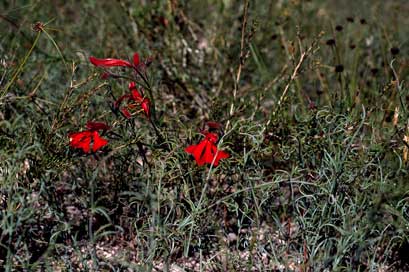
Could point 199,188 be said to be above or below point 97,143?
below

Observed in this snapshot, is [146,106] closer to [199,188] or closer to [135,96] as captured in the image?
[135,96]

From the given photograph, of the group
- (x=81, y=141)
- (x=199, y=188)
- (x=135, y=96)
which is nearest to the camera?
(x=81, y=141)

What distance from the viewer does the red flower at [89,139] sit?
2.09 m

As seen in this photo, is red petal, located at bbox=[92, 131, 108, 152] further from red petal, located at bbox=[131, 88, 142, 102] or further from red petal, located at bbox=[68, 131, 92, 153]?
red petal, located at bbox=[131, 88, 142, 102]

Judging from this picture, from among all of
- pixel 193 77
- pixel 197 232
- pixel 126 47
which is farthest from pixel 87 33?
pixel 197 232

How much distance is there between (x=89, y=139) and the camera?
2100mm

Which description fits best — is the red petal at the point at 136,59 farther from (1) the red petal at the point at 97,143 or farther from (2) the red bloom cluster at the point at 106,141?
(1) the red petal at the point at 97,143

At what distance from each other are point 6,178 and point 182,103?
1255mm

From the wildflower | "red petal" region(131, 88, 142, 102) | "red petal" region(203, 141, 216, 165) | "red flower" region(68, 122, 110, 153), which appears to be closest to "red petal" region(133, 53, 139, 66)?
the wildflower

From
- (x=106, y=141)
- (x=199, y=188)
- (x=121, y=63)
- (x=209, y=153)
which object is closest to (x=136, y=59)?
(x=121, y=63)

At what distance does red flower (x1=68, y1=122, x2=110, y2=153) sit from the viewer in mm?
2088

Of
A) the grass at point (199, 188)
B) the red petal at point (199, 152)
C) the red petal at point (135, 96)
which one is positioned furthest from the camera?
the red petal at point (135, 96)

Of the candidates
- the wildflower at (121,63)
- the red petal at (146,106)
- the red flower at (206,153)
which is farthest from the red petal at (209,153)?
the wildflower at (121,63)

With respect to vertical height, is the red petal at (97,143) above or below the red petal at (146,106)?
below
